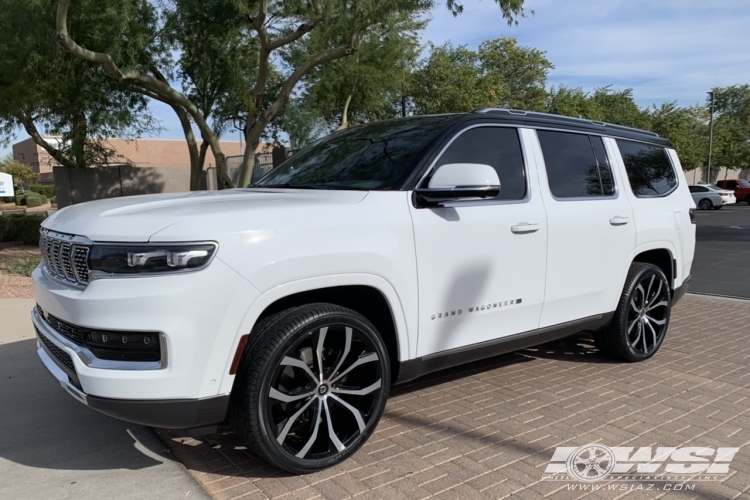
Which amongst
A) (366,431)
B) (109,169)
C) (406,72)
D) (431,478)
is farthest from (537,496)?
(406,72)

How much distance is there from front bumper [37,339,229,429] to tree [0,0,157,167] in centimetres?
909

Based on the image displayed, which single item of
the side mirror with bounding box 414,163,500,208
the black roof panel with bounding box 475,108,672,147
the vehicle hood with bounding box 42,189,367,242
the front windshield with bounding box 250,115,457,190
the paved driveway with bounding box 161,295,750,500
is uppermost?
the black roof panel with bounding box 475,108,672,147

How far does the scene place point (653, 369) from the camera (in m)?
4.99

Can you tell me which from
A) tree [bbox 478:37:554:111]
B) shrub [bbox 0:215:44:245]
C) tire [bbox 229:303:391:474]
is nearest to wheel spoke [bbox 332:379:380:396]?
tire [bbox 229:303:391:474]

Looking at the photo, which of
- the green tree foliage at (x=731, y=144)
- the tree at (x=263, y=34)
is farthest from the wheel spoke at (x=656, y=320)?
the green tree foliage at (x=731, y=144)

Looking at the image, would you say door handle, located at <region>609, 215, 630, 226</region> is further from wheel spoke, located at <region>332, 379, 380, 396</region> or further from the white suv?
wheel spoke, located at <region>332, 379, 380, 396</region>

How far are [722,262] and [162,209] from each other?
11.7 m

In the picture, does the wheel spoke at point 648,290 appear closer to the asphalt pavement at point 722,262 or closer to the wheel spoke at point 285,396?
the wheel spoke at point 285,396

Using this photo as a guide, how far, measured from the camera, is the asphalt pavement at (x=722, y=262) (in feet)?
29.1

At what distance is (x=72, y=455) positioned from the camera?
136 inches

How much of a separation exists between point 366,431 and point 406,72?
704 inches

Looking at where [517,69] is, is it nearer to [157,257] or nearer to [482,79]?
[482,79]

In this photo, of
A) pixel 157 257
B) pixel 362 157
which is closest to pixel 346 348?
pixel 157 257

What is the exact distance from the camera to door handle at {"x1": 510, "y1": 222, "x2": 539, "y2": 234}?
12.6 ft
